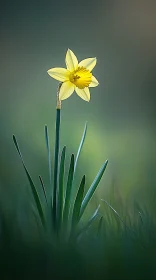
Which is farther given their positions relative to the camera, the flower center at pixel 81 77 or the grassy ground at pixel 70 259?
the flower center at pixel 81 77

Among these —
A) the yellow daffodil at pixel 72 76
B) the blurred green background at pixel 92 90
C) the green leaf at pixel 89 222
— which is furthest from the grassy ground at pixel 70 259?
the yellow daffodil at pixel 72 76

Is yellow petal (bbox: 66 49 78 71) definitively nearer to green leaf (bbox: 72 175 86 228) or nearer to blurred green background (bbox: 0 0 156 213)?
blurred green background (bbox: 0 0 156 213)

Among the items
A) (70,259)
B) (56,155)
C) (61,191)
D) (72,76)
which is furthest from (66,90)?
(70,259)

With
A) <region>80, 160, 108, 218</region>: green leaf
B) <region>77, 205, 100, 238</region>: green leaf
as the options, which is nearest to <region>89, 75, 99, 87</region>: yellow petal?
<region>80, 160, 108, 218</region>: green leaf

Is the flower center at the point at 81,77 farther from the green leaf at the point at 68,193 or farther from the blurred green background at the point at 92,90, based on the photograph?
the green leaf at the point at 68,193

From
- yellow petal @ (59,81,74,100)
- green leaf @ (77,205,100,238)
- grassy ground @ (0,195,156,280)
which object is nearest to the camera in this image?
grassy ground @ (0,195,156,280)

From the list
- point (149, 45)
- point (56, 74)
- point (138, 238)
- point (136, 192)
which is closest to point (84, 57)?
point (56, 74)
